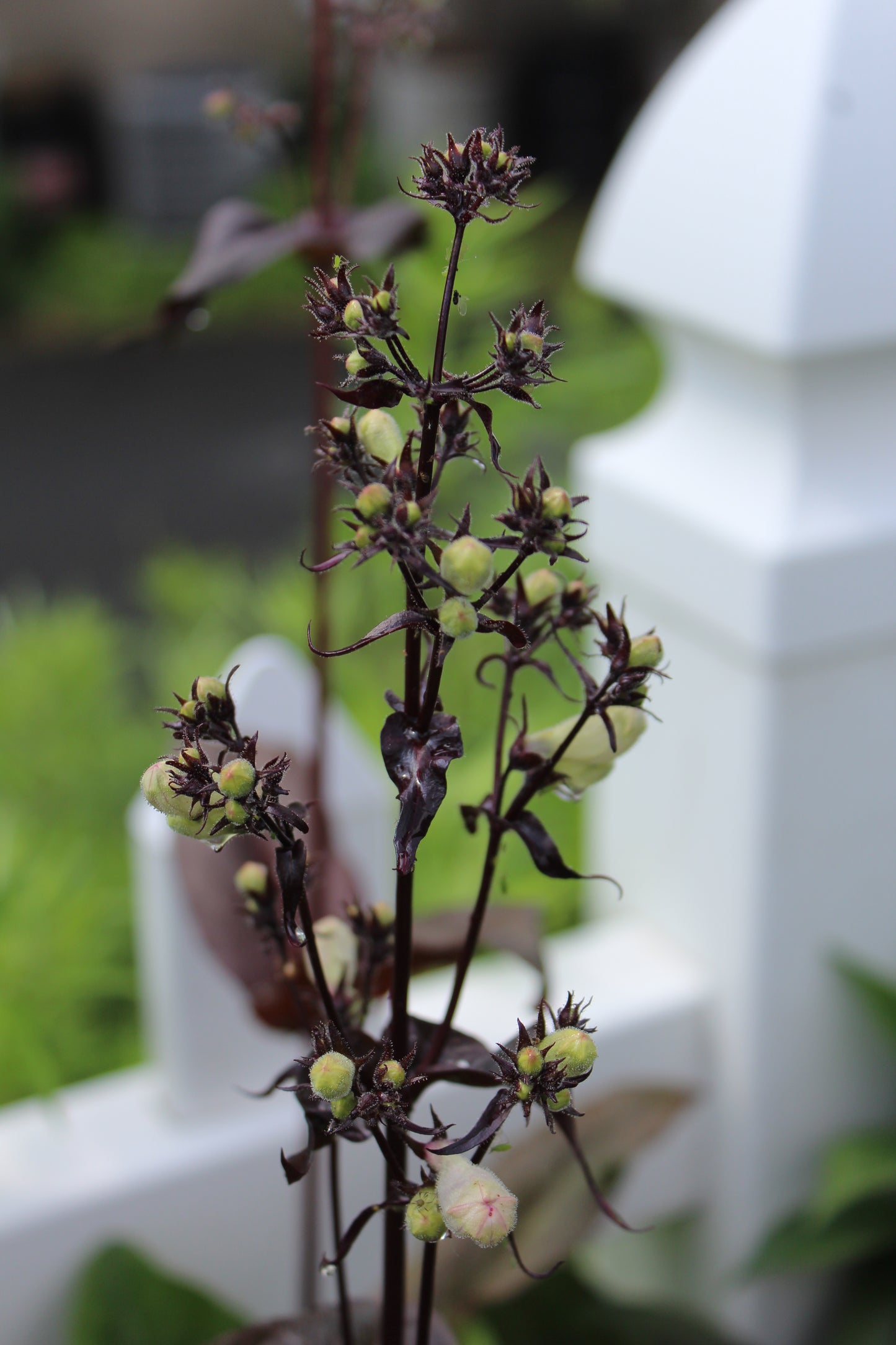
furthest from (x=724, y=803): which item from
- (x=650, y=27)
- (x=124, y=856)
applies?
(x=650, y=27)

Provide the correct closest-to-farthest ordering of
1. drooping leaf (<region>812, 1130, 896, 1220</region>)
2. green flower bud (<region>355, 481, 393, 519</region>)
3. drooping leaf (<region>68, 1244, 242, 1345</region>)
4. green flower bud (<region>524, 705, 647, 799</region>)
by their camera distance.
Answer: green flower bud (<region>355, 481, 393, 519</region>), green flower bud (<region>524, 705, 647, 799</region>), drooping leaf (<region>68, 1244, 242, 1345</region>), drooping leaf (<region>812, 1130, 896, 1220</region>)

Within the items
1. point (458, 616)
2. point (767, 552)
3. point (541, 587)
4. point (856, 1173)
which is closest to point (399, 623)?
point (458, 616)

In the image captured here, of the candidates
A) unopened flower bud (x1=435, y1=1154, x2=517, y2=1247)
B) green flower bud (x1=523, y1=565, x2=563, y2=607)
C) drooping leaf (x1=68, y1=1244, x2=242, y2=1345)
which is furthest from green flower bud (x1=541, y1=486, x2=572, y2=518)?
drooping leaf (x1=68, y1=1244, x2=242, y2=1345)

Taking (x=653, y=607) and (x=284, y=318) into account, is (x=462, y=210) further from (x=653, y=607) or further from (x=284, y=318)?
(x=284, y=318)

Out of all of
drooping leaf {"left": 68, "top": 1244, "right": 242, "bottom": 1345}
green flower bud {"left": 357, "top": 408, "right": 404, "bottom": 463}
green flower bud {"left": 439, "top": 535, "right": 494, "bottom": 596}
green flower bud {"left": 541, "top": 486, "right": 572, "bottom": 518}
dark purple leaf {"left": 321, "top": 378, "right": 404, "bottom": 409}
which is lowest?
drooping leaf {"left": 68, "top": 1244, "right": 242, "bottom": 1345}

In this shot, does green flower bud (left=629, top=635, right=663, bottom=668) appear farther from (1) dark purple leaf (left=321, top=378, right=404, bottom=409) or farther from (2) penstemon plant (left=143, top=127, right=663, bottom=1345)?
(1) dark purple leaf (left=321, top=378, right=404, bottom=409)

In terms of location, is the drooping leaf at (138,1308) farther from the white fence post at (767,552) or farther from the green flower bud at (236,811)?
the green flower bud at (236,811)
